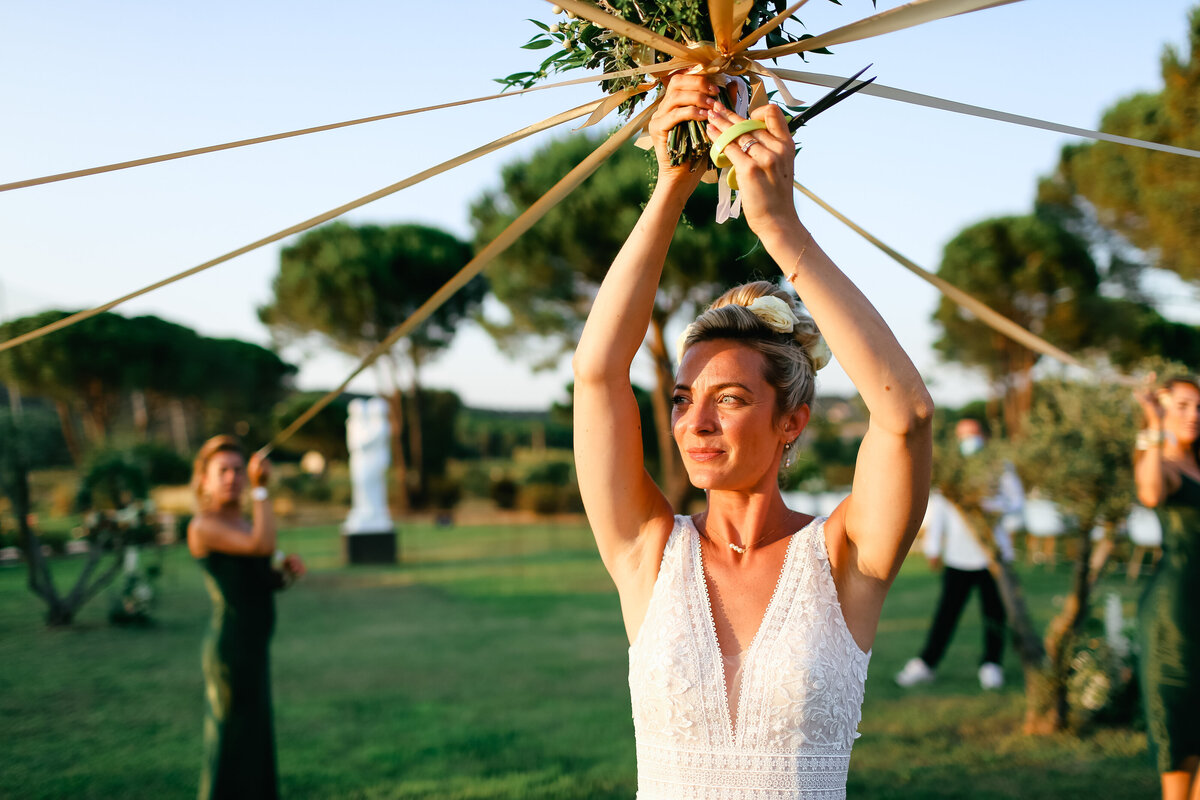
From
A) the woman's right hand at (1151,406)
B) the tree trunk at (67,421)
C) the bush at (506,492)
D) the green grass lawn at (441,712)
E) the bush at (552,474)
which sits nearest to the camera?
the woman's right hand at (1151,406)

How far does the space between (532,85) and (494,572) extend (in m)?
14.5

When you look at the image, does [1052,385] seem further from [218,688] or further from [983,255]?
[983,255]

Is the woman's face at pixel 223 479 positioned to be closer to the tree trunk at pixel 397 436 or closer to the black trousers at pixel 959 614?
the black trousers at pixel 959 614

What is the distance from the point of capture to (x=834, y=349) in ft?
5.36

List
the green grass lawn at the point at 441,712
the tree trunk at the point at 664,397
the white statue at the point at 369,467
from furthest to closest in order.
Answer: the tree trunk at the point at 664,397
the white statue at the point at 369,467
the green grass lawn at the point at 441,712

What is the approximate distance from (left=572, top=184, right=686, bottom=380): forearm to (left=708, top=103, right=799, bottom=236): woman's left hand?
→ 21 centimetres

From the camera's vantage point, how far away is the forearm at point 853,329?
63.6 inches

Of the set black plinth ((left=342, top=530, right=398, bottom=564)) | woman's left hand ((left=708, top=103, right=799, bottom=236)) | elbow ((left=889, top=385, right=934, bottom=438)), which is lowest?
black plinth ((left=342, top=530, right=398, bottom=564))

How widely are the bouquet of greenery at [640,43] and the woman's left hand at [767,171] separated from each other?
0.15 metres

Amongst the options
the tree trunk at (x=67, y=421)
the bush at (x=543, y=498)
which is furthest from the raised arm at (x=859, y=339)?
the bush at (x=543, y=498)

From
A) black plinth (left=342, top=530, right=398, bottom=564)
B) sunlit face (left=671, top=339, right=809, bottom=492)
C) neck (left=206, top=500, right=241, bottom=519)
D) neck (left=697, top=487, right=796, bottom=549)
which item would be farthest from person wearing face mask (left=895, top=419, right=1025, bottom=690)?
black plinth (left=342, top=530, right=398, bottom=564)

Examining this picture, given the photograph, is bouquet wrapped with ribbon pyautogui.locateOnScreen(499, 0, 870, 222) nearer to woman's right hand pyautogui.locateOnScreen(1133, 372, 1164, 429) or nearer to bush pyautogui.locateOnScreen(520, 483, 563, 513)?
woman's right hand pyautogui.locateOnScreen(1133, 372, 1164, 429)

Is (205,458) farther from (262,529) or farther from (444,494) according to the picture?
(444,494)

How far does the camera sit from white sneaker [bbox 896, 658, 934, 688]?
7.69 meters
